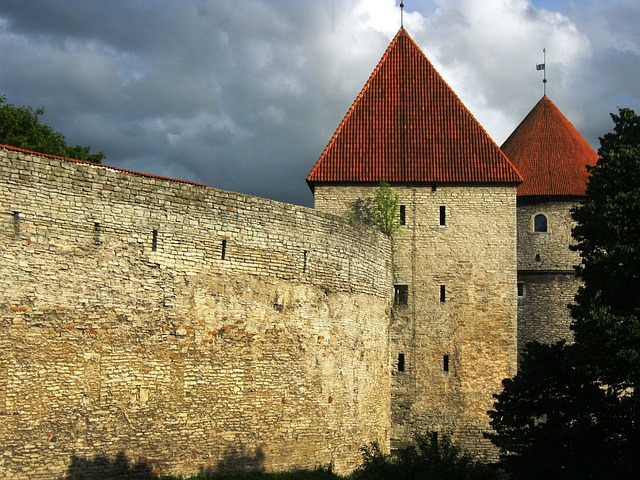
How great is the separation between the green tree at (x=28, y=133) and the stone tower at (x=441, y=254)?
9.65 meters

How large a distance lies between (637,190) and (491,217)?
7.46 metres

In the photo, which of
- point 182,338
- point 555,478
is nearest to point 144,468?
point 182,338

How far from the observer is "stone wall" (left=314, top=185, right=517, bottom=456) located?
2044 cm

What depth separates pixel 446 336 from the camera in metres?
20.7

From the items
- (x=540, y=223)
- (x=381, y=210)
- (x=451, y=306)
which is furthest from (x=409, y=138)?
(x=540, y=223)

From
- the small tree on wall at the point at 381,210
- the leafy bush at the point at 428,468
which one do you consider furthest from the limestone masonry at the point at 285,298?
the leafy bush at the point at 428,468

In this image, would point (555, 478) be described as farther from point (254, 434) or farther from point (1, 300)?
point (1, 300)

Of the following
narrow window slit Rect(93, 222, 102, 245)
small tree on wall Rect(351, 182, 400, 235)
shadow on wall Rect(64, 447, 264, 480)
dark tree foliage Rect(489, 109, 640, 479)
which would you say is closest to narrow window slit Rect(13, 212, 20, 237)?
narrow window slit Rect(93, 222, 102, 245)

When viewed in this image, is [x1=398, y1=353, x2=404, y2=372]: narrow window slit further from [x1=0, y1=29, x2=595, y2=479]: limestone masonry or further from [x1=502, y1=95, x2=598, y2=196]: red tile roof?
[x1=502, y1=95, x2=598, y2=196]: red tile roof

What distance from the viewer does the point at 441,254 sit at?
20938 millimetres

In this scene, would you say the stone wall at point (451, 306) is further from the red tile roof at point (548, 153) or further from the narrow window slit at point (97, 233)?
the narrow window slit at point (97, 233)

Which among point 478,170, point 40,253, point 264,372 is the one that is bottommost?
point 264,372

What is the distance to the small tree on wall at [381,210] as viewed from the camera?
2086 centimetres

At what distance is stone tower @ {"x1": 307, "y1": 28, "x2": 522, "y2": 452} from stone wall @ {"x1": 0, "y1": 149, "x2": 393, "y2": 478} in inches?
115
